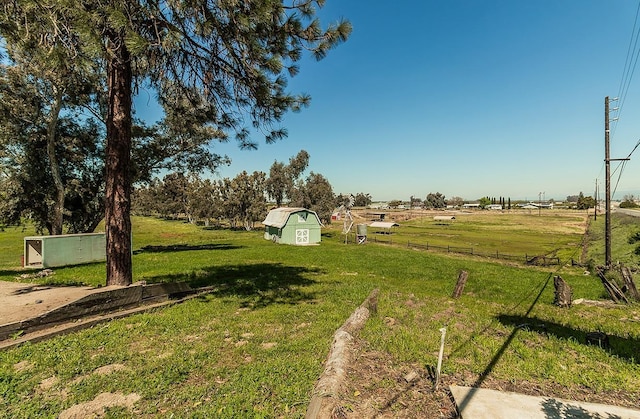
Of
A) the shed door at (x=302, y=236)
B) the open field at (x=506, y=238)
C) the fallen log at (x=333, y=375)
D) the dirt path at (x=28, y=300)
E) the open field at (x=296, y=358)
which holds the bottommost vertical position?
the open field at (x=506, y=238)

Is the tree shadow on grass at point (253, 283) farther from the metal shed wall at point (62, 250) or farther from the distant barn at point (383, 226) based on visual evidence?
the distant barn at point (383, 226)

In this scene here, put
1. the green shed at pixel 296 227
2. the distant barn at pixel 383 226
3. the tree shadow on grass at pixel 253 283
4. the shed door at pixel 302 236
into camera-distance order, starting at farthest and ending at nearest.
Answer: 1. the distant barn at pixel 383 226
2. the shed door at pixel 302 236
3. the green shed at pixel 296 227
4. the tree shadow on grass at pixel 253 283

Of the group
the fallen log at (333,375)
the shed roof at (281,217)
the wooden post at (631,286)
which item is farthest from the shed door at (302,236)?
the fallen log at (333,375)

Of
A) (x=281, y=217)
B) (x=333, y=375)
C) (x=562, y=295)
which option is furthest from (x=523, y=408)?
(x=281, y=217)

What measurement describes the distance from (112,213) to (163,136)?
58.0 feet

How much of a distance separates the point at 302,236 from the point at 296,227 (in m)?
1.38

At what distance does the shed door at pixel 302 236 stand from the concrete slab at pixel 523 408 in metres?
33.2

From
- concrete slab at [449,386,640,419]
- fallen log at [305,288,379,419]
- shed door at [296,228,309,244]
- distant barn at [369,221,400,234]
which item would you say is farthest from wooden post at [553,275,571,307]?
distant barn at [369,221,400,234]

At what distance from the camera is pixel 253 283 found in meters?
12.1

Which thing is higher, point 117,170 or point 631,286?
point 117,170

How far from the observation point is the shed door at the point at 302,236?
3728 cm

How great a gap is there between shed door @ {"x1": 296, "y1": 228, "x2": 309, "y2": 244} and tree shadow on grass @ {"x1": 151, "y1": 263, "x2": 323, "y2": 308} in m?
20.5

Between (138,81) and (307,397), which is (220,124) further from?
(307,397)

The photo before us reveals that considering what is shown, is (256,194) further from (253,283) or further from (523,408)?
(523,408)
